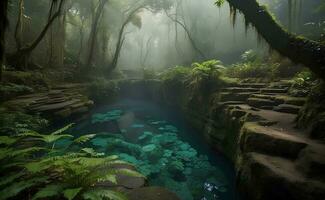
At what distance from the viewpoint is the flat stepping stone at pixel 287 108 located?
7004mm

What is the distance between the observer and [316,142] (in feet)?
15.4

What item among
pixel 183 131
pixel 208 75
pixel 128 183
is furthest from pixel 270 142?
pixel 208 75

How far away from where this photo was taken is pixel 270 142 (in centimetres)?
499

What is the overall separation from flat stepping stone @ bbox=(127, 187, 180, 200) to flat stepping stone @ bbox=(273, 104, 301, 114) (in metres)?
4.87

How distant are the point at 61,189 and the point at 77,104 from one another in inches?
423

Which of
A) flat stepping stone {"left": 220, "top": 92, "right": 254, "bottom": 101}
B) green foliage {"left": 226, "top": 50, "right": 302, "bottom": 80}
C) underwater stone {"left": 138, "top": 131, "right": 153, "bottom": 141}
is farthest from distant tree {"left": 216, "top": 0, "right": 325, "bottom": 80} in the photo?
underwater stone {"left": 138, "top": 131, "right": 153, "bottom": 141}

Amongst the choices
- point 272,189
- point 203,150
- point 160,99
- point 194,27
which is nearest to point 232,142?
point 203,150

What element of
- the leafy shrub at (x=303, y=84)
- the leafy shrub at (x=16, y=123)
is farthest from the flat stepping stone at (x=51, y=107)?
the leafy shrub at (x=303, y=84)

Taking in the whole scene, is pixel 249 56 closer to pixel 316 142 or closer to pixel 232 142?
pixel 232 142

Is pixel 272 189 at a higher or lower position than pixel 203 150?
higher

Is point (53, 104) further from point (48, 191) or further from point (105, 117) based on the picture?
point (48, 191)

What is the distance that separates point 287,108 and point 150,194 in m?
5.21

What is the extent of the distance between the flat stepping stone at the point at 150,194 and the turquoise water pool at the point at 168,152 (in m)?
2.02

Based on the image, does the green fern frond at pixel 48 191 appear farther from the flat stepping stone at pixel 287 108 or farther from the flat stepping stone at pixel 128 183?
the flat stepping stone at pixel 287 108
